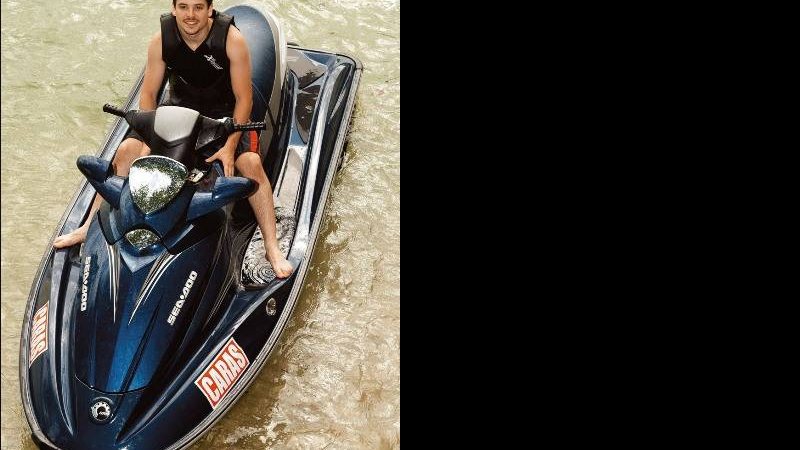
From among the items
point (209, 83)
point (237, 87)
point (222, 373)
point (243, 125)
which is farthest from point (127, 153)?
point (222, 373)

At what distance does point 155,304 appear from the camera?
347 centimetres

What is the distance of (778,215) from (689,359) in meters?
0.41

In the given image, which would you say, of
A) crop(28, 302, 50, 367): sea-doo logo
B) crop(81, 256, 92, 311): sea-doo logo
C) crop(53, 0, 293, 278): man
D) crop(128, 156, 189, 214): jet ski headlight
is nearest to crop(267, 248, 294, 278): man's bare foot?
crop(53, 0, 293, 278): man

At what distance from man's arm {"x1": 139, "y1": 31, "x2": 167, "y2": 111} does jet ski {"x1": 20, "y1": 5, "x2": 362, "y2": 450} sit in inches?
15.6

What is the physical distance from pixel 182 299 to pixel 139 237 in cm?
32

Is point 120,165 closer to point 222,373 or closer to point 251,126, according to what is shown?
point 251,126

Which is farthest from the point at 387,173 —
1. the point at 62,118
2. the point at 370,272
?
the point at 62,118

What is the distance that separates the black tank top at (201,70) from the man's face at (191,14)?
8 cm

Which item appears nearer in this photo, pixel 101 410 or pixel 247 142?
pixel 101 410

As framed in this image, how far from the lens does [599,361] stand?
7.05 ft

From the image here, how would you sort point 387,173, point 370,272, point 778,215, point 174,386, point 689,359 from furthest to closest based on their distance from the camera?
point 387,173, point 370,272, point 174,386, point 689,359, point 778,215

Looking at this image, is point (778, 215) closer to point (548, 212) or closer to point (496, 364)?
point (548, 212)

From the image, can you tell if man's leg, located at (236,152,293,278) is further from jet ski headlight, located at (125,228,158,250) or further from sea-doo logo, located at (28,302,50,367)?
sea-doo logo, located at (28,302,50,367)

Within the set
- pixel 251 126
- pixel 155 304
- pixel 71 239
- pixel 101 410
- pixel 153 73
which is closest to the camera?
pixel 101 410
